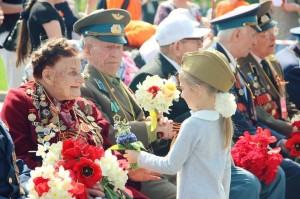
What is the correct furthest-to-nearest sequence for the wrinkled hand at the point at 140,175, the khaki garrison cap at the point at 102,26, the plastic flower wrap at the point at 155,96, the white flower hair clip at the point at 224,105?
the khaki garrison cap at the point at 102,26, the plastic flower wrap at the point at 155,96, the wrinkled hand at the point at 140,175, the white flower hair clip at the point at 224,105

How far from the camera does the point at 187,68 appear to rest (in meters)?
5.25

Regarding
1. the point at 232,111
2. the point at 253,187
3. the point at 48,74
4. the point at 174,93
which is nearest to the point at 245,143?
the point at 253,187

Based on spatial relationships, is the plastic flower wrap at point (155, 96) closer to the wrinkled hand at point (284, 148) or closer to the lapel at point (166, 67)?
the lapel at point (166, 67)

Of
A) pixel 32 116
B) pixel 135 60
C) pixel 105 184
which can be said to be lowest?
pixel 135 60

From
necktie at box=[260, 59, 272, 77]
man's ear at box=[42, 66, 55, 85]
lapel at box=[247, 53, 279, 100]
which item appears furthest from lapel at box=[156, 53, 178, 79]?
man's ear at box=[42, 66, 55, 85]

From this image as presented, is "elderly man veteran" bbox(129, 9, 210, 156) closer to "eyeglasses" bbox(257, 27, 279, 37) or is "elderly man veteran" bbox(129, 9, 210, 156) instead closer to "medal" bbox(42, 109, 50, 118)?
"eyeglasses" bbox(257, 27, 279, 37)

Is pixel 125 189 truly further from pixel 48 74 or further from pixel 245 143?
pixel 245 143

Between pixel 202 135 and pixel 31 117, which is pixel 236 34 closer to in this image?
pixel 202 135

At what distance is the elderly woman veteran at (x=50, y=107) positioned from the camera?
5375 millimetres

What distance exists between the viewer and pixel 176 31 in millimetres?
6926

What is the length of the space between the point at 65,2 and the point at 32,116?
364 centimetres

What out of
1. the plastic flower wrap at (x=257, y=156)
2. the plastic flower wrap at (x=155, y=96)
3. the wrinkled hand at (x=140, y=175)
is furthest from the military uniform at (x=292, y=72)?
the wrinkled hand at (x=140, y=175)

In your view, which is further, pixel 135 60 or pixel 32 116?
pixel 135 60

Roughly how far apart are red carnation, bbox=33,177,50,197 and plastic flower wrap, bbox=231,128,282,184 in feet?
6.91
